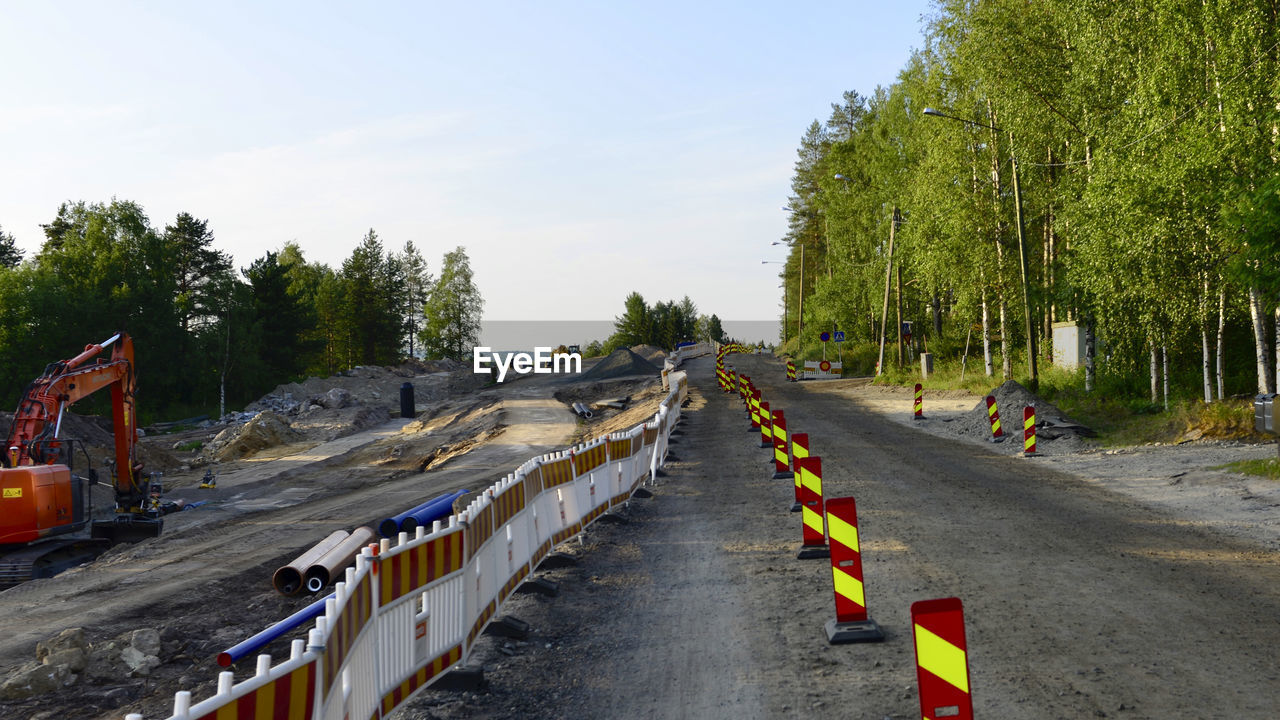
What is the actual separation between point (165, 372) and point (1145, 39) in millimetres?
57903

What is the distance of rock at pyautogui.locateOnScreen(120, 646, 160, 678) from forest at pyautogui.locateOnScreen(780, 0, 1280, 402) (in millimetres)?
18462

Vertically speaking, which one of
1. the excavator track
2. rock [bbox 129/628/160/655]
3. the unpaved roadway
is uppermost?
the unpaved roadway

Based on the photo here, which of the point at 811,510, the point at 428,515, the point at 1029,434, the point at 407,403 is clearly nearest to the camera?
the point at 811,510

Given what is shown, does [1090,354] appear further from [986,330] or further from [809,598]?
[809,598]

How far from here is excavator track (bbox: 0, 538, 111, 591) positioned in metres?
14.7

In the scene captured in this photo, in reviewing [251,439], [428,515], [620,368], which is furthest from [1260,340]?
[620,368]

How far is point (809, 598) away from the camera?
8953mm

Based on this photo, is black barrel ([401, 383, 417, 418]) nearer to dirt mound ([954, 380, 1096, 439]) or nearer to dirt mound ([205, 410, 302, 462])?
dirt mound ([205, 410, 302, 462])

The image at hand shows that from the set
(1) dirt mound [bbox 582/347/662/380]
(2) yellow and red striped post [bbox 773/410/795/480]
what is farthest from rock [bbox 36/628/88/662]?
(1) dirt mound [bbox 582/347/662/380]

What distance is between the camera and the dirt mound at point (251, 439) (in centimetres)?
3675

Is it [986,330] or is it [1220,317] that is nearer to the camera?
[1220,317]

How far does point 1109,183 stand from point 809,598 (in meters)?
17.9

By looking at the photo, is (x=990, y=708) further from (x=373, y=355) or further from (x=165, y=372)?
(x=373, y=355)

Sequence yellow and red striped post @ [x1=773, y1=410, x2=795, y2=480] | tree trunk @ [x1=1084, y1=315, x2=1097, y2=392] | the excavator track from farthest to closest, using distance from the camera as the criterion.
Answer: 1. tree trunk @ [x1=1084, y1=315, x2=1097, y2=392]
2. yellow and red striped post @ [x1=773, y1=410, x2=795, y2=480]
3. the excavator track
